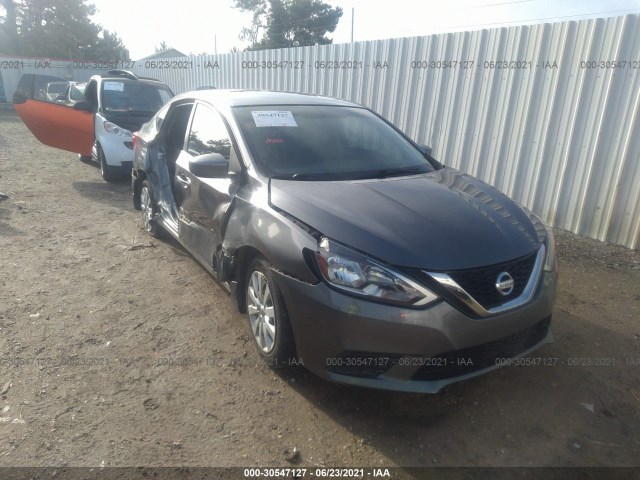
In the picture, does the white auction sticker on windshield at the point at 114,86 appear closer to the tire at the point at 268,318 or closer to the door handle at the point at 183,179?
the door handle at the point at 183,179

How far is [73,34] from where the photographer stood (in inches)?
1321

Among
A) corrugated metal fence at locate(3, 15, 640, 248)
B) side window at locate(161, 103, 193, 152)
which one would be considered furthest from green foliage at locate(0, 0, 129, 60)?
side window at locate(161, 103, 193, 152)

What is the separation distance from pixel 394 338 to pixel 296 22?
39.9 m

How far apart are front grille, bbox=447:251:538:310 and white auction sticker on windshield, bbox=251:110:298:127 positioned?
181 cm

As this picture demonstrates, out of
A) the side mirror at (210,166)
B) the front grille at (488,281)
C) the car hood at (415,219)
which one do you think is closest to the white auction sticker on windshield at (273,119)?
the side mirror at (210,166)

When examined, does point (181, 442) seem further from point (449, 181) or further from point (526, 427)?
point (449, 181)

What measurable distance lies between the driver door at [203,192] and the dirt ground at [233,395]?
52cm

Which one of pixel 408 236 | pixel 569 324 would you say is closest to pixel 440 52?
pixel 569 324

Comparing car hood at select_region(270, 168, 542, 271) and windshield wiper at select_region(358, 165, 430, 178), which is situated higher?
windshield wiper at select_region(358, 165, 430, 178)

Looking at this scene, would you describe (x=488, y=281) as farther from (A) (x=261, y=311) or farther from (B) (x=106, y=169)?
(B) (x=106, y=169)

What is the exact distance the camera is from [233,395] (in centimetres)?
276

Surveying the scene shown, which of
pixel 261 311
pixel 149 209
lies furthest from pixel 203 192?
pixel 149 209

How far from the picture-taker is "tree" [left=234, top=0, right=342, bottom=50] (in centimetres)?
3703

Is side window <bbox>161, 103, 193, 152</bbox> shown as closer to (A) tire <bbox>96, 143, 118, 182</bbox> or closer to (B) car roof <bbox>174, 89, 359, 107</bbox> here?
(B) car roof <bbox>174, 89, 359, 107</bbox>
